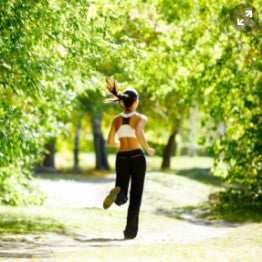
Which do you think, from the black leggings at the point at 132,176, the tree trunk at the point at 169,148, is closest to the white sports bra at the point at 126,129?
the black leggings at the point at 132,176

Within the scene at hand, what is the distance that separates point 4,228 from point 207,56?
8071mm

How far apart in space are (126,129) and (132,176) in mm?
747

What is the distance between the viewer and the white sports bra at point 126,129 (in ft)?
28.0

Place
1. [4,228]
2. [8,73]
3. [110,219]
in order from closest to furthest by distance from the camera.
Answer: [8,73]
[4,228]
[110,219]

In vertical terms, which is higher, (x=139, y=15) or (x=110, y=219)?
(x=139, y=15)

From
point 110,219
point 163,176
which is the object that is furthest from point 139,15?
point 163,176

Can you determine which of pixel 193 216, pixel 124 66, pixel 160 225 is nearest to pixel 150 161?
pixel 193 216

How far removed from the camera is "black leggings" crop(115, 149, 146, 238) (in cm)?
858

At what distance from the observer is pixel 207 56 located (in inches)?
613

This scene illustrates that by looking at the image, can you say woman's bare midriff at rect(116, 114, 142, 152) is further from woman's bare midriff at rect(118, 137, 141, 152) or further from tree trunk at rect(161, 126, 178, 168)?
tree trunk at rect(161, 126, 178, 168)

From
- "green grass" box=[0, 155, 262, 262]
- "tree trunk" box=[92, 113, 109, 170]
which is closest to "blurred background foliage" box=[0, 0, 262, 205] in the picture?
"green grass" box=[0, 155, 262, 262]

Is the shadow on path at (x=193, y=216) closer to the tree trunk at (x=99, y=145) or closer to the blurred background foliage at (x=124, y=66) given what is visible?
the blurred background foliage at (x=124, y=66)

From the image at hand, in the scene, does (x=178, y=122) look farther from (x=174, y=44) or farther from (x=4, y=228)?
(x=4, y=228)

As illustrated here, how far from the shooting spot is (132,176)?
8688mm
